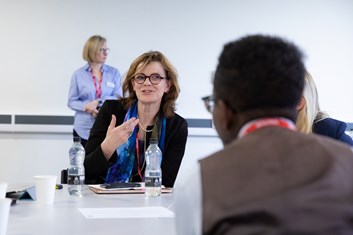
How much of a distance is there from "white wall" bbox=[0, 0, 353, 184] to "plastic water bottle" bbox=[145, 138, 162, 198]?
249 cm

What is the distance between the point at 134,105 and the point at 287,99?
1.94m

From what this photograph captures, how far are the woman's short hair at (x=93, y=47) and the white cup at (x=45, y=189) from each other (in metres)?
2.71

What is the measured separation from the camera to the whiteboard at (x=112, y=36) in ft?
15.9

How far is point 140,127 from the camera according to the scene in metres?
2.70

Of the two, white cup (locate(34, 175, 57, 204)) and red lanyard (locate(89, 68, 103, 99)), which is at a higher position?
red lanyard (locate(89, 68, 103, 99))

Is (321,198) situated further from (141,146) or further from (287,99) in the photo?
(141,146)

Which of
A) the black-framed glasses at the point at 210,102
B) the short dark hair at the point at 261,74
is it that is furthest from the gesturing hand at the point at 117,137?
the short dark hair at the point at 261,74

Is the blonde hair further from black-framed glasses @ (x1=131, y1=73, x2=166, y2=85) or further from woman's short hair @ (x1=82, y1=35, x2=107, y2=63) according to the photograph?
woman's short hair @ (x1=82, y1=35, x2=107, y2=63)

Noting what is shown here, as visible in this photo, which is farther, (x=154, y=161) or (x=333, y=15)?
(x=333, y=15)

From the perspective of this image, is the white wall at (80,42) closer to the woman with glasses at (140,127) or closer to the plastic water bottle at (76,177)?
the woman with glasses at (140,127)

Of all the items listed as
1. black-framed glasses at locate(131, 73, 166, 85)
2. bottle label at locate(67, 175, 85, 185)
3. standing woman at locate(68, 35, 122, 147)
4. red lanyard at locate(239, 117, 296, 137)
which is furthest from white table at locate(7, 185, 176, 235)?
standing woman at locate(68, 35, 122, 147)

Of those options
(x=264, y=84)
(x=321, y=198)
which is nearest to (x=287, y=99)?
(x=264, y=84)

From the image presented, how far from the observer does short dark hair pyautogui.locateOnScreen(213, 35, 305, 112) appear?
0.84 m

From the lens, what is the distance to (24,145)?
488cm
